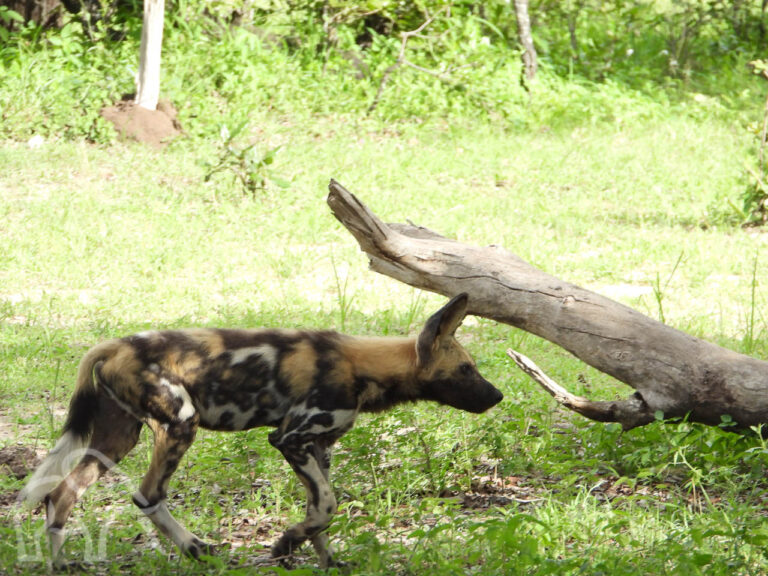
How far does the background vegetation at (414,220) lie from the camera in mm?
4207

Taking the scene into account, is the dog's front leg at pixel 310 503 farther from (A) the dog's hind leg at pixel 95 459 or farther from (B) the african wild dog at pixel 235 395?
(A) the dog's hind leg at pixel 95 459

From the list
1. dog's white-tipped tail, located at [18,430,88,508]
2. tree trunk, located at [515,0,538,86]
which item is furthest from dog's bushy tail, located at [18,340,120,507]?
tree trunk, located at [515,0,538,86]

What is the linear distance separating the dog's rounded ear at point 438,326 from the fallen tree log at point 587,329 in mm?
678

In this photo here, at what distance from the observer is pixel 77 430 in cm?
402

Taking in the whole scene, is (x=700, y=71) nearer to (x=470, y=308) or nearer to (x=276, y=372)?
(x=470, y=308)

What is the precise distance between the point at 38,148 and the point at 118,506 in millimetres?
6823

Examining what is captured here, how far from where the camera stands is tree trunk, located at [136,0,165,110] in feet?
36.1

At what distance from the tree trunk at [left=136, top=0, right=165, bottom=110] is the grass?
2.38ft

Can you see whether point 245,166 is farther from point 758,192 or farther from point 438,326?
point 438,326

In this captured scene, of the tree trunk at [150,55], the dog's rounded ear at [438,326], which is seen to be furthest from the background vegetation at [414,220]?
the dog's rounded ear at [438,326]

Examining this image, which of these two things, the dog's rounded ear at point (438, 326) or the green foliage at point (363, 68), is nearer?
the dog's rounded ear at point (438, 326)

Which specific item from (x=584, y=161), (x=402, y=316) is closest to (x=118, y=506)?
(x=402, y=316)

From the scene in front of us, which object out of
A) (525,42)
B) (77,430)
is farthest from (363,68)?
(77,430)

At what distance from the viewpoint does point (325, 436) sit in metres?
4.11
